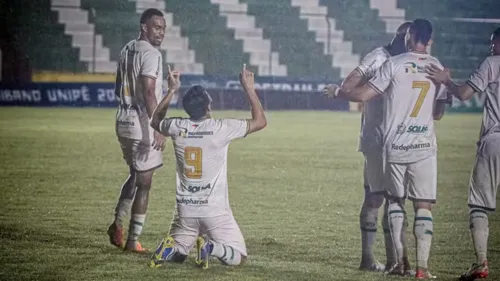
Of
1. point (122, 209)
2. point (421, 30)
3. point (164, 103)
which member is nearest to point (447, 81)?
point (421, 30)

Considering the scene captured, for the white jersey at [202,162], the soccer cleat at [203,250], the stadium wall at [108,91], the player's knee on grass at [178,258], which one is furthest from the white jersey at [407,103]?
the stadium wall at [108,91]

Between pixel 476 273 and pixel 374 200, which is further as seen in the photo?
pixel 374 200

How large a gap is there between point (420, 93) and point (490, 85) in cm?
57

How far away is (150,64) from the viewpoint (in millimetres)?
Answer: 9383

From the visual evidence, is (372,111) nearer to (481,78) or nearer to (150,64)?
(481,78)

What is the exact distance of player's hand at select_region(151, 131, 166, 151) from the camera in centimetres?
937

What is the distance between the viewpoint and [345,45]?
38.7 meters

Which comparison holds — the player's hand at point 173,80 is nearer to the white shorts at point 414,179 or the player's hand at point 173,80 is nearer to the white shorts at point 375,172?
the white shorts at point 375,172

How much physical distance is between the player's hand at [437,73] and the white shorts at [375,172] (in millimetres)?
818

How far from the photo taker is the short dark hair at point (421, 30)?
800 centimetres

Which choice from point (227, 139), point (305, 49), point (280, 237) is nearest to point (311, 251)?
point (280, 237)

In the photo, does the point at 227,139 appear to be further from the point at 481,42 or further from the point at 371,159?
the point at 481,42

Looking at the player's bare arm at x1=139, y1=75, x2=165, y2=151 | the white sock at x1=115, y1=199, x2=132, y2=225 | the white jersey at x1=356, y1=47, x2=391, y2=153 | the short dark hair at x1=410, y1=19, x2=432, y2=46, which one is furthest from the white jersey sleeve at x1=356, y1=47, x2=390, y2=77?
the white sock at x1=115, y1=199, x2=132, y2=225

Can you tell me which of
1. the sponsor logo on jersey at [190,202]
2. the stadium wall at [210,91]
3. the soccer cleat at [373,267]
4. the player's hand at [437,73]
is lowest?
the stadium wall at [210,91]
